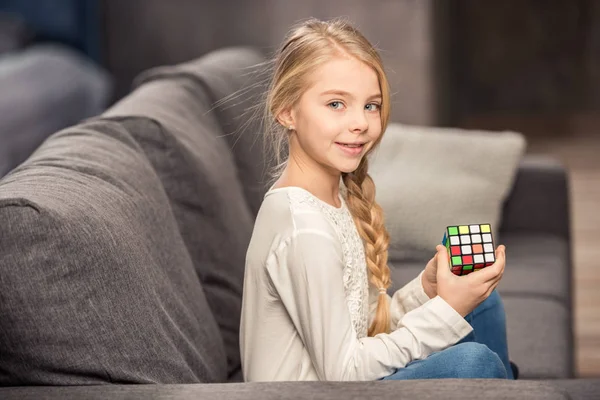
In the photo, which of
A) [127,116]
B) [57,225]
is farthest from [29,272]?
[127,116]

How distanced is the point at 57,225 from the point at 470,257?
49cm

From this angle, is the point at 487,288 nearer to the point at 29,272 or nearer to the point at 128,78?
the point at 29,272

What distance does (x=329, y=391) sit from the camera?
1.12 meters

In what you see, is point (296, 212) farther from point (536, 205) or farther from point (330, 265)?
point (536, 205)

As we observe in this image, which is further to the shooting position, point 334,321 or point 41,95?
point 41,95

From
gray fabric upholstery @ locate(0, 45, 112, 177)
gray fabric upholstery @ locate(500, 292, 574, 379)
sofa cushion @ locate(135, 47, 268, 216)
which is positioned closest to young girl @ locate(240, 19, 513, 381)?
gray fabric upholstery @ locate(500, 292, 574, 379)

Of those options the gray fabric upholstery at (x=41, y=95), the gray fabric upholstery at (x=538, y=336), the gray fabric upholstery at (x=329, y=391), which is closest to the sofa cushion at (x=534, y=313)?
the gray fabric upholstery at (x=538, y=336)

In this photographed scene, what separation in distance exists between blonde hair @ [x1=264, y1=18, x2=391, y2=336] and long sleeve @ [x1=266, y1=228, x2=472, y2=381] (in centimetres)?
11

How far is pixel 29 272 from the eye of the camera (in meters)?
1.18

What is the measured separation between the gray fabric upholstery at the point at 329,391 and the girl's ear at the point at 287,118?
Answer: 34 centimetres

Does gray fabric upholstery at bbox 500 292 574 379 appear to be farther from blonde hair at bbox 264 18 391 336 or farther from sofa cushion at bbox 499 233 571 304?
blonde hair at bbox 264 18 391 336

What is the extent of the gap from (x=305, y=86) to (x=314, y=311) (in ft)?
0.93

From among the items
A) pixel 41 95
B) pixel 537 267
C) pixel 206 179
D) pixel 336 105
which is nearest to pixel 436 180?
pixel 537 267

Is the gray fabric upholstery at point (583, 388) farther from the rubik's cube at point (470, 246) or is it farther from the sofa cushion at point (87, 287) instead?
the sofa cushion at point (87, 287)
